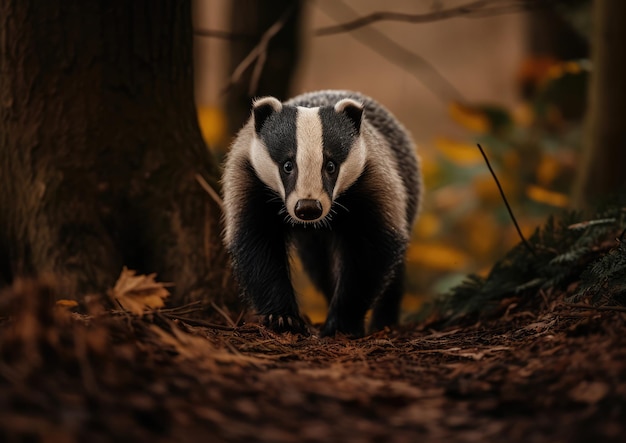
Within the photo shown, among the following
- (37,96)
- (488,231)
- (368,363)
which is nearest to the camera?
(368,363)

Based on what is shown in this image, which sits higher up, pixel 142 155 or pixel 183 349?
pixel 142 155

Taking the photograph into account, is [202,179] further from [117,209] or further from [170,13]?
[170,13]

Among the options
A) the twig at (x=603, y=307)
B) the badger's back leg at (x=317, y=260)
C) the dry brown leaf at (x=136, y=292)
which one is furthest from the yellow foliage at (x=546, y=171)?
the dry brown leaf at (x=136, y=292)

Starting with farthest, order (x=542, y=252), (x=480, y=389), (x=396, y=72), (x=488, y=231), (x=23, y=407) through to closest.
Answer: (x=396, y=72) → (x=488, y=231) → (x=542, y=252) → (x=480, y=389) → (x=23, y=407)

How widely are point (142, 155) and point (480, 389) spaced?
260cm

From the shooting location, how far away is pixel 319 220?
165 inches

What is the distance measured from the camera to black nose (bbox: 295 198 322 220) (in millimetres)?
3850

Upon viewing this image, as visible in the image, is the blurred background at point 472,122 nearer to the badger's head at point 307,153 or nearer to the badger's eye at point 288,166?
the badger's head at point 307,153

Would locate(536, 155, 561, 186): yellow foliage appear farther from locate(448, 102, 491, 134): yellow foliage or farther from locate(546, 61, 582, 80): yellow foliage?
locate(546, 61, 582, 80): yellow foliage

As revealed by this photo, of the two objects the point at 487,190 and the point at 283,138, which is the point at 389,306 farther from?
the point at 487,190

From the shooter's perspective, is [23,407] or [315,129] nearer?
[23,407]

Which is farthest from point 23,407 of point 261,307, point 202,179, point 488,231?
point 488,231

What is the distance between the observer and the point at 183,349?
2676mm

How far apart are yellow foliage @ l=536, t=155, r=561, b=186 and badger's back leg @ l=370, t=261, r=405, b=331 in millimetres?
2763
